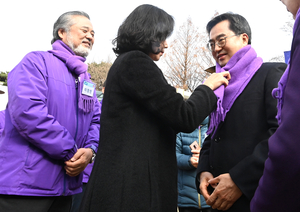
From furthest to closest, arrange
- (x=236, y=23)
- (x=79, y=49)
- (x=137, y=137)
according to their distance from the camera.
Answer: (x=79, y=49)
(x=236, y=23)
(x=137, y=137)

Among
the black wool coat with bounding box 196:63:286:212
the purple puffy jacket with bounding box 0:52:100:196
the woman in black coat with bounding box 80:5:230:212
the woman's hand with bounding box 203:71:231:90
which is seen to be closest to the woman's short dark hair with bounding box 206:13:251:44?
the black wool coat with bounding box 196:63:286:212

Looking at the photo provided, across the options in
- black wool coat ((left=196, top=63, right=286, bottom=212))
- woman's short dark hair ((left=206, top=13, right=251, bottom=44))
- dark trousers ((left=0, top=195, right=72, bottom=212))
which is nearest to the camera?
black wool coat ((left=196, top=63, right=286, bottom=212))

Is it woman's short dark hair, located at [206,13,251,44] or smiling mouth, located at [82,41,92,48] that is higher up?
woman's short dark hair, located at [206,13,251,44]

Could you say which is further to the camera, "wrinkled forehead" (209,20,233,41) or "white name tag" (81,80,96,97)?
"white name tag" (81,80,96,97)

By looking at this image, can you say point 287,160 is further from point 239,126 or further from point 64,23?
point 64,23

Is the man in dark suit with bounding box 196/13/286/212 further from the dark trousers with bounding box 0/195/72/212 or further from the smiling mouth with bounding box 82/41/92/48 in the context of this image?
the smiling mouth with bounding box 82/41/92/48

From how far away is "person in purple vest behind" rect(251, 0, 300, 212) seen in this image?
2.59ft


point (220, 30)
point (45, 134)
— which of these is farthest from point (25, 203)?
point (220, 30)

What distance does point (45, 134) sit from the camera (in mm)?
1834

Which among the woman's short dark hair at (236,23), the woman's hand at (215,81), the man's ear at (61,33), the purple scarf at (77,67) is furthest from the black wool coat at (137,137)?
the man's ear at (61,33)

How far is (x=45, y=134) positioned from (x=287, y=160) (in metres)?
1.58

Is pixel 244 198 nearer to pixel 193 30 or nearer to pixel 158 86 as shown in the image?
pixel 158 86

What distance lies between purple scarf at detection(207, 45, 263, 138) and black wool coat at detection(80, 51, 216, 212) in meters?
0.26

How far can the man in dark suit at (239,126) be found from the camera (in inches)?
58.8
